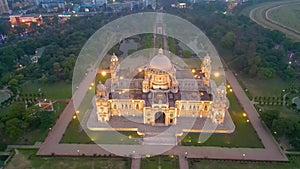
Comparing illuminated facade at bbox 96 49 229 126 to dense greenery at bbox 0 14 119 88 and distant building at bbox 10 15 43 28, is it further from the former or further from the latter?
distant building at bbox 10 15 43 28

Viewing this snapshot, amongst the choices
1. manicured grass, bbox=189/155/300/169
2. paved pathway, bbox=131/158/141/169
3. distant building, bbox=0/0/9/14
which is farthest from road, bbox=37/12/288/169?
distant building, bbox=0/0/9/14

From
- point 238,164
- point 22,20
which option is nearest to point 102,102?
point 238,164

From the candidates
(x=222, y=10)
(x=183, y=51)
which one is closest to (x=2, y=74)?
(x=183, y=51)

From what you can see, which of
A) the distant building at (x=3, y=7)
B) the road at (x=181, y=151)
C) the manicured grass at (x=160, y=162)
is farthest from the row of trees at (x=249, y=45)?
the distant building at (x=3, y=7)

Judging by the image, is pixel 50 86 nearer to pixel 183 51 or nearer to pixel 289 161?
pixel 183 51

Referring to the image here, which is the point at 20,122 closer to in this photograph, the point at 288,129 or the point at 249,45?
the point at 288,129
